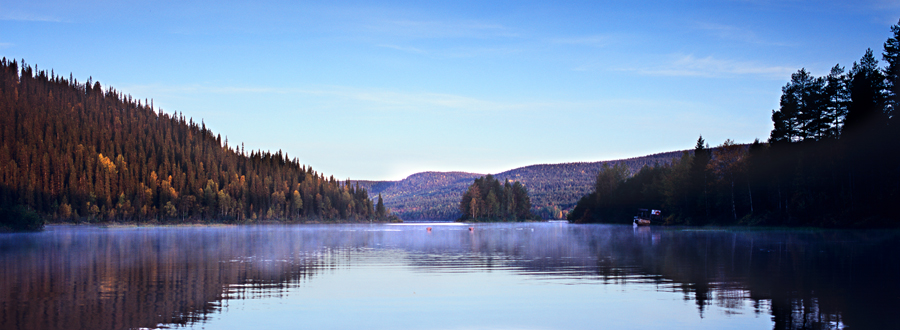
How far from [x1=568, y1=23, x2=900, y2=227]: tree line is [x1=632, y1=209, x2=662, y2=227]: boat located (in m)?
11.3

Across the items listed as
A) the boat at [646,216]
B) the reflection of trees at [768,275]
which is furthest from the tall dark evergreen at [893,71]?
the boat at [646,216]

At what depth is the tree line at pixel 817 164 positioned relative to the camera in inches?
2562

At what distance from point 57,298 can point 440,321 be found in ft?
39.6

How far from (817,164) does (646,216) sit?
68260 millimetres

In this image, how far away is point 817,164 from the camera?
237ft

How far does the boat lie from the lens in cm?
12288

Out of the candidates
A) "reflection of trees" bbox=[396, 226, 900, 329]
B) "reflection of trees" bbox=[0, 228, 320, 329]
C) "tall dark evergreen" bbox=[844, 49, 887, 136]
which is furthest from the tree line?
"reflection of trees" bbox=[0, 228, 320, 329]

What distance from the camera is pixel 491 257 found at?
37.3 metres

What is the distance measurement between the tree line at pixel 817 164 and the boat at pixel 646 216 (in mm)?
11327

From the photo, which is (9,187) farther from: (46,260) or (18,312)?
(18,312)

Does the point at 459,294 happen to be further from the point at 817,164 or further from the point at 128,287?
the point at 817,164

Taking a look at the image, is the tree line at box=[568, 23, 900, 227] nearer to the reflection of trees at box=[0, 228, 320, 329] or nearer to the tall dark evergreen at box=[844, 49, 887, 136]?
the tall dark evergreen at box=[844, 49, 887, 136]

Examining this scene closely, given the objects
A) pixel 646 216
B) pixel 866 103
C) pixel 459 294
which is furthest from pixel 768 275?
pixel 646 216

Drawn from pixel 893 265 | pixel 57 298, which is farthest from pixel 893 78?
pixel 57 298
